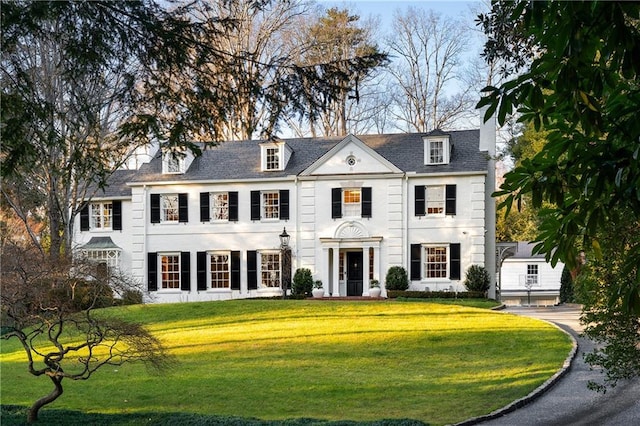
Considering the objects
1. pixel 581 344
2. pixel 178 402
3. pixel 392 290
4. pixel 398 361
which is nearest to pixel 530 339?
pixel 581 344

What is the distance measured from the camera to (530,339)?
16734mm

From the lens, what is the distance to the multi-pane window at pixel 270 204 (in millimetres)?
29078

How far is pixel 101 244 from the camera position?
30266mm

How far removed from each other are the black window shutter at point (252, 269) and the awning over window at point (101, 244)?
17.5 feet

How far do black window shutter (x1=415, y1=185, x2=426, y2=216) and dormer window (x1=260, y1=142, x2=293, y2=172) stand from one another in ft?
16.7

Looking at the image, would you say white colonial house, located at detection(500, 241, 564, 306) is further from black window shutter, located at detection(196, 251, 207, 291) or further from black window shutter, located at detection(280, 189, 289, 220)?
black window shutter, located at detection(196, 251, 207, 291)

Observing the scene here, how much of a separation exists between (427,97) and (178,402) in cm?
2228

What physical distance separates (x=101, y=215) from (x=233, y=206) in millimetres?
5692

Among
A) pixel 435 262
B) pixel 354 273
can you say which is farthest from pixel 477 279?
→ pixel 354 273

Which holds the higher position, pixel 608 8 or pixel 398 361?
pixel 608 8

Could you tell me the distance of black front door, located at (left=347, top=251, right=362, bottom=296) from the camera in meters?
28.2

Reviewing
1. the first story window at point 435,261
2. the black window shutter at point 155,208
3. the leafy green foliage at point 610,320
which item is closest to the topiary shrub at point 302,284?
the first story window at point 435,261

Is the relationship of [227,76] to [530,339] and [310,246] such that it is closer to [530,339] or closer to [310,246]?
[530,339]

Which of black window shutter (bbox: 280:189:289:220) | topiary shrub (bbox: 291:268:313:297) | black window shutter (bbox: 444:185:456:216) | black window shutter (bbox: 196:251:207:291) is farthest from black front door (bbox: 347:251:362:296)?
black window shutter (bbox: 196:251:207:291)
